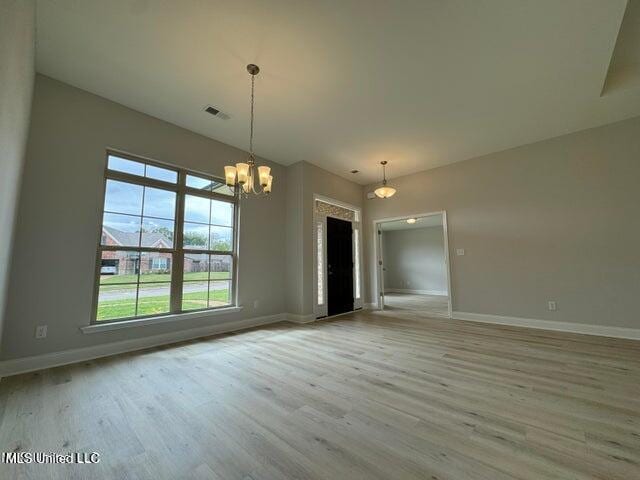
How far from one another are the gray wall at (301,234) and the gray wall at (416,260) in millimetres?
6019

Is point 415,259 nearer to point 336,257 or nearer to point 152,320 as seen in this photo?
point 336,257

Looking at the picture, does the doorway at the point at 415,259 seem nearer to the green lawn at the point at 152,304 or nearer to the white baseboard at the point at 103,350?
the green lawn at the point at 152,304

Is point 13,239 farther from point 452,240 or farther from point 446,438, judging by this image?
point 452,240

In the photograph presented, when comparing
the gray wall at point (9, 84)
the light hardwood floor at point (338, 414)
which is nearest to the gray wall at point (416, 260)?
the light hardwood floor at point (338, 414)

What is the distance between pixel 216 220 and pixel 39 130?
2.12m

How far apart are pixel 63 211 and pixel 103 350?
1608 mm

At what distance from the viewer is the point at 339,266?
5.56m

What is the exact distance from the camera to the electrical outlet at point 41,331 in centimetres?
258

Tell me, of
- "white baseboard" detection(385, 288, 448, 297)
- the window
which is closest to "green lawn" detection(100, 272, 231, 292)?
the window

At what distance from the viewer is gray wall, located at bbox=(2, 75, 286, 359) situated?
255cm

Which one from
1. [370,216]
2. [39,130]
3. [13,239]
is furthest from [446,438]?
[370,216]

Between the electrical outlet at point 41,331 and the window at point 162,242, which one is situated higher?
the window at point 162,242

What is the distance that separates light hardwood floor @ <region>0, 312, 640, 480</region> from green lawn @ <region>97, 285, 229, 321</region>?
1.77 ft

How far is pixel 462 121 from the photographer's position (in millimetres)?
3676
